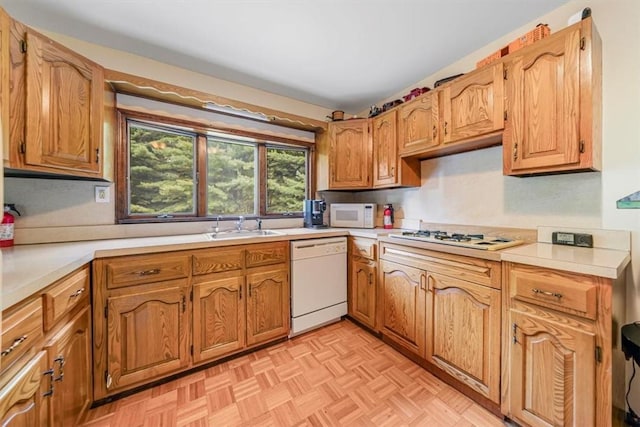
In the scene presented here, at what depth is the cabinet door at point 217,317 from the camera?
1.71 metres

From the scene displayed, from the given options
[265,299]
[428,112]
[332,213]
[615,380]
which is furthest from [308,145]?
[615,380]

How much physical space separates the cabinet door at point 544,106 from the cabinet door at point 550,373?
0.86 meters

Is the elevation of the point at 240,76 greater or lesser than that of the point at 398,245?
greater

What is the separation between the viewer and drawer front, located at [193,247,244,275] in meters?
1.71

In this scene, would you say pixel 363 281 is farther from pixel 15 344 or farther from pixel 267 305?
pixel 15 344

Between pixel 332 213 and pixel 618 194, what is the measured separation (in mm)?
2076

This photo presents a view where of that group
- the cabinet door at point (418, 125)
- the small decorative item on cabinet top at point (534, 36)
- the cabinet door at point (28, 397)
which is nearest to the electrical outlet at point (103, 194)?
the cabinet door at point (28, 397)

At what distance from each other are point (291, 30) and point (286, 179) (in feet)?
4.68

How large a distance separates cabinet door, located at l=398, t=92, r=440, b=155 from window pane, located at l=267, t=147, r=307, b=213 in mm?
1156

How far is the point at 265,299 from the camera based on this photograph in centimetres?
199

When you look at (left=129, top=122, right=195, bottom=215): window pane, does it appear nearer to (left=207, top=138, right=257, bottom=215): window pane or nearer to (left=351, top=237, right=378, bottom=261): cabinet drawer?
(left=207, top=138, right=257, bottom=215): window pane

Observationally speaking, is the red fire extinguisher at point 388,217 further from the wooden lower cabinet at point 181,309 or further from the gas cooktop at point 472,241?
the wooden lower cabinet at point 181,309

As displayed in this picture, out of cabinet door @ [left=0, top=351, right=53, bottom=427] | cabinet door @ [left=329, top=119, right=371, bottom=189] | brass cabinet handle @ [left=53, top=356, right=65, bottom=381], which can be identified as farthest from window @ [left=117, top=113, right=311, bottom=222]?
cabinet door @ [left=0, top=351, right=53, bottom=427]

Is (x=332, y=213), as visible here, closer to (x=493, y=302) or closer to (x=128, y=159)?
(x=493, y=302)
